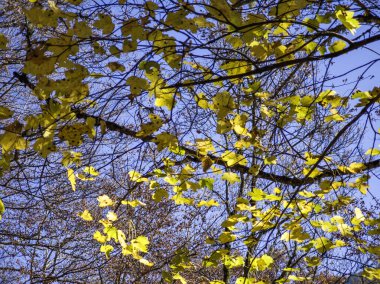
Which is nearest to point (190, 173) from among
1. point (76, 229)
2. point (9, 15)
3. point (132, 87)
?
point (132, 87)

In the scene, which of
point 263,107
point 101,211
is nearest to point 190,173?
point 263,107

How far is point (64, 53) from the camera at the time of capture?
1.61 meters

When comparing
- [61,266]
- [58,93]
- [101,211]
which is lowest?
[58,93]

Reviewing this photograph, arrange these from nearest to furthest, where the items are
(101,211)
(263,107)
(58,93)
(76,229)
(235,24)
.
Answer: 1. (235,24)
2. (58,93)
3. (263,107)
4. (76,229)
5. (101,211)

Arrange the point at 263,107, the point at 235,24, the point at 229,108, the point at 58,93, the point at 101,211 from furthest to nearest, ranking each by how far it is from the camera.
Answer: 1. the point at 101,211
2. the point at 263,107
3. the point at 229,108
4. the point at 58,93
5. the point at 235,24

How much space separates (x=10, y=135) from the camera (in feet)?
5.59

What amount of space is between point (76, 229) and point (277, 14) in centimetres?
478

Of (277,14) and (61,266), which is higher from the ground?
(61,266)

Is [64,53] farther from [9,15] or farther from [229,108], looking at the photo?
[9,15]

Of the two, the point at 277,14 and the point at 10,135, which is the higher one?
the point at 277,14

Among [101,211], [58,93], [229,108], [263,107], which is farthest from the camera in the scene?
[101,211]

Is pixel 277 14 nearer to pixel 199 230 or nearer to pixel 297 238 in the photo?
pixel 297 238

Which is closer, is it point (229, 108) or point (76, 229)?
point (229, 108)

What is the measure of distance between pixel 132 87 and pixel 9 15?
134 inches
